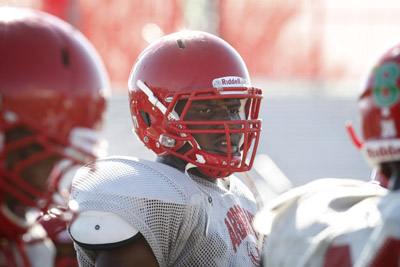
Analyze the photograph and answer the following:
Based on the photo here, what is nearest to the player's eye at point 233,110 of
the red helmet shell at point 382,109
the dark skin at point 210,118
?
the dark skin at point 210,118

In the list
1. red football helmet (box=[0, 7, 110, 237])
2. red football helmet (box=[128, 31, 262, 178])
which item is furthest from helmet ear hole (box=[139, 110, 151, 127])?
red football helmet (box=[0, 7, 110, 237])

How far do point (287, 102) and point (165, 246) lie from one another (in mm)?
6802

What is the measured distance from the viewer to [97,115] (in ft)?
6.65

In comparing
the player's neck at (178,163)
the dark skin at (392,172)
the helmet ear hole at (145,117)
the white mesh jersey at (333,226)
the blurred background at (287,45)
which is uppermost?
the dark skin at (392,172)

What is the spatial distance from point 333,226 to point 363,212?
2.5 inches

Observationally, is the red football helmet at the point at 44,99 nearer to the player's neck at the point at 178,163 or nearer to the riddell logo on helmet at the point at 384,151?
the player's neck at the point at 178,163

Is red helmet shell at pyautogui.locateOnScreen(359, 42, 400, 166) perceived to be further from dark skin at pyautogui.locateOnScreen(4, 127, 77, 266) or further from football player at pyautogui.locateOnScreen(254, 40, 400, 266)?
dark skin at pyautogui.locateOnScreen(4, 127, 77, 266)

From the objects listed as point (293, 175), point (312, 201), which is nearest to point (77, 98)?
point (312, 201)

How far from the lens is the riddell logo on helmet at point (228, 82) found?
217 centimetres

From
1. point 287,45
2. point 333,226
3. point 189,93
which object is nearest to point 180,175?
point 189,93

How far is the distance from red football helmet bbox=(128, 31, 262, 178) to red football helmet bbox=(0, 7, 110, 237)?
223 millimetres

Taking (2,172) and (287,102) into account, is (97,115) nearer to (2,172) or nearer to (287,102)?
(2,172)

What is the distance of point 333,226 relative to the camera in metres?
1.29

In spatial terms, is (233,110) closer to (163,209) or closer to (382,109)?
(163,209)
